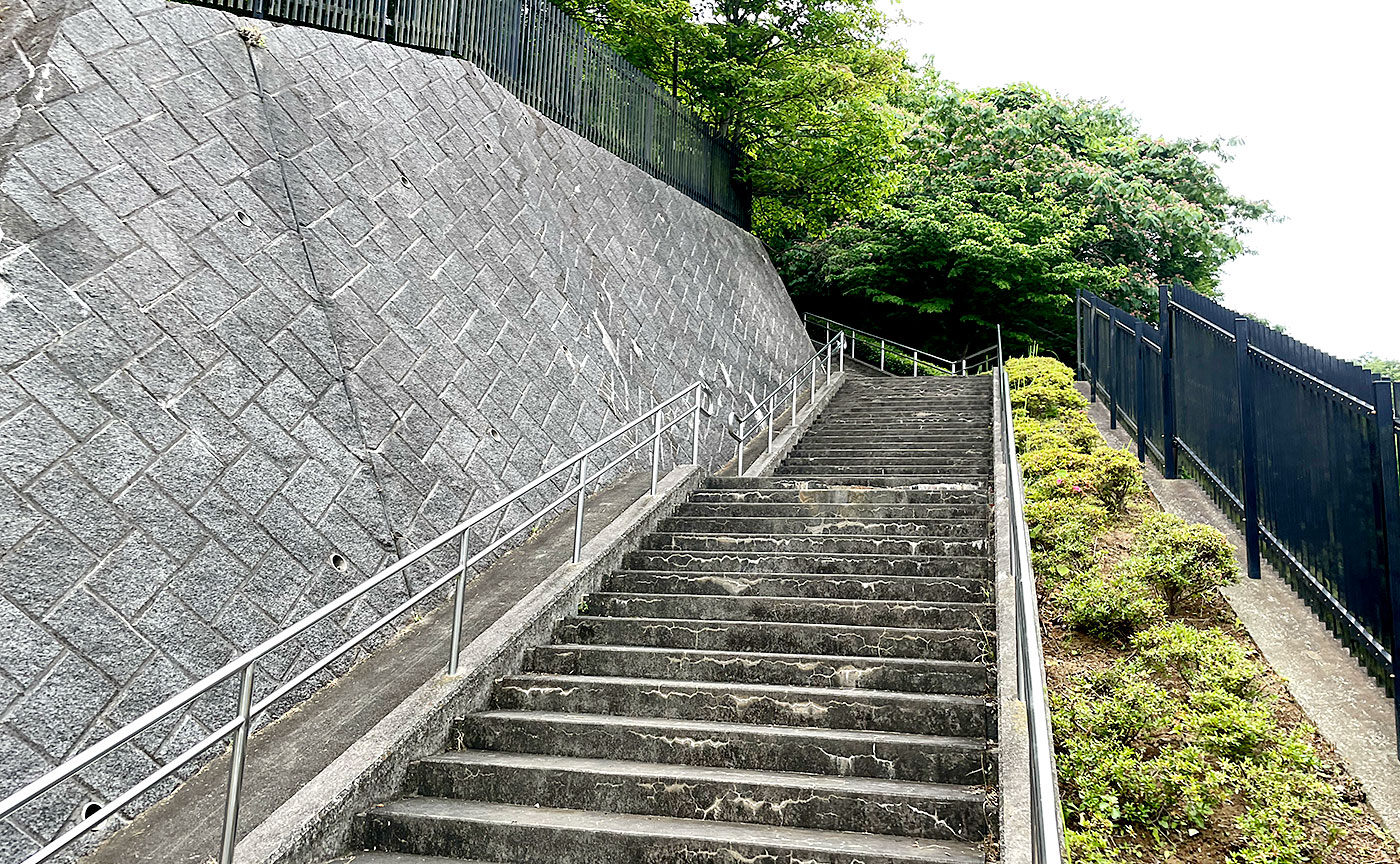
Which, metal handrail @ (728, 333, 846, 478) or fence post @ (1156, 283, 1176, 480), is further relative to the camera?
metal handrail @ (728, 333, 846, 478)

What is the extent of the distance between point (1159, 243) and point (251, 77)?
18.8 meters

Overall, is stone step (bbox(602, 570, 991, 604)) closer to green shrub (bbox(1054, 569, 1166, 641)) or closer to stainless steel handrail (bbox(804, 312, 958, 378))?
green shrub (bbox(1054, 569, 1166, 641))

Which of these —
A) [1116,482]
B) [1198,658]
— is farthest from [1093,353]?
[1198,658]

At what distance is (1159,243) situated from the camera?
62.8 feet

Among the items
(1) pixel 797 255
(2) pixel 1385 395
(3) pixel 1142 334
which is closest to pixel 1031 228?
(1) pixel 797 255

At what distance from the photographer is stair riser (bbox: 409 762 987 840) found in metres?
3.49

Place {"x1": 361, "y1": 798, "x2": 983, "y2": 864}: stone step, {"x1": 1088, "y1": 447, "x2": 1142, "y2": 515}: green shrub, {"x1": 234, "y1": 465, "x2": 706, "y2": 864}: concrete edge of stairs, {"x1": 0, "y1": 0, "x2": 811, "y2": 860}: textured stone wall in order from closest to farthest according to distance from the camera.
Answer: {"x1": 361, "y1": 798, "x2": 983, "y2": 864}: stone step < {"x1": 234, "y1": 465, "x2": 706, "y2": 864}: concrete edge of stairs < {"x1": 0, "y1": 0, "x2": 811, "y2": 860}: textured stone wall < {"x1": 1088, "y1": 447, "x2": 1142, "y2": 515}: green shrub

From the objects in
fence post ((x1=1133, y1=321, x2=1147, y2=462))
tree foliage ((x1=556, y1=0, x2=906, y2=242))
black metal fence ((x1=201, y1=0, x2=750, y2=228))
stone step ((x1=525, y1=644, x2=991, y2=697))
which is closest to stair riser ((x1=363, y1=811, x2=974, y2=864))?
stone step ((x1=525, y1=644, x2=991, y2=697))

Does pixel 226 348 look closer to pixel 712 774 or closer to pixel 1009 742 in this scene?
pixel 712 774

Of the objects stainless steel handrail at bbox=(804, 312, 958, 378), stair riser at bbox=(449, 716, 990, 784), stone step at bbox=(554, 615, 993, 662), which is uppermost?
stainless steel handrail at bbox=(804, 312, 958, 378)

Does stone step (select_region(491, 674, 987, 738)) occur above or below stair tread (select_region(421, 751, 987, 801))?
above

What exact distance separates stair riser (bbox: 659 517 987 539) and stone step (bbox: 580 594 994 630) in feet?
3.96

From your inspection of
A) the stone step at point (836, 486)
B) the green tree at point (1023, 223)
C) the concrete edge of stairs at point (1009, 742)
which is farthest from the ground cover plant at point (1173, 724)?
the green tree at point (1023, 223)

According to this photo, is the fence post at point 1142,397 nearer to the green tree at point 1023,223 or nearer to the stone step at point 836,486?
the stone step at point 836,486
